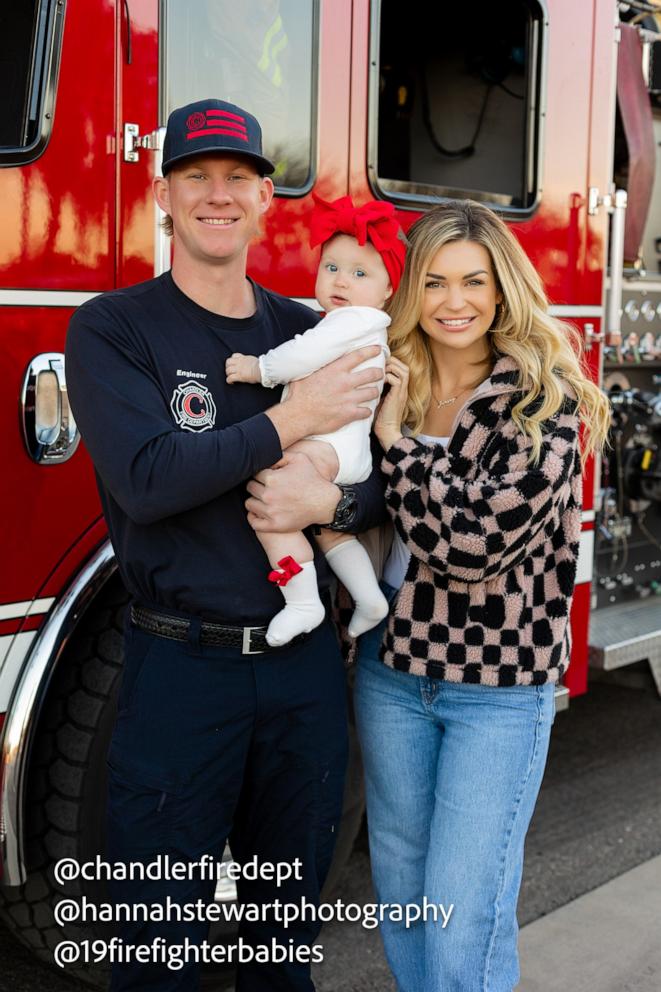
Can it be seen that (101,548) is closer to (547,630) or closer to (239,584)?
(239,584)

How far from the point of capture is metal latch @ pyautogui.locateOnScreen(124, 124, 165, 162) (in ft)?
8.19

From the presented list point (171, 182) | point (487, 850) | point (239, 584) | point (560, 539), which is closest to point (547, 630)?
point (560, 539)

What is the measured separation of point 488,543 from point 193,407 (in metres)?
0.59

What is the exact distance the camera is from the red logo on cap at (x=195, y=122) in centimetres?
206

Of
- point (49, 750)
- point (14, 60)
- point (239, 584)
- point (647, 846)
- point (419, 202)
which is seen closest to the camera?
point (239, 584)

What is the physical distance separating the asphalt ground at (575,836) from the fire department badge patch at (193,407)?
160 cm

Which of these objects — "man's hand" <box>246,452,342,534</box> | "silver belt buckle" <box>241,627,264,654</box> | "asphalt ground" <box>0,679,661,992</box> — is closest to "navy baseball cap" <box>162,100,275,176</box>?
"man's hand" <box>246,452,342,534</box>

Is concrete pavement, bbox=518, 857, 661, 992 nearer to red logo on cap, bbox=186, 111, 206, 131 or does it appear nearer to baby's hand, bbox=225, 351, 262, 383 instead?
baby's hand, bbox=225, 351, 262, 383

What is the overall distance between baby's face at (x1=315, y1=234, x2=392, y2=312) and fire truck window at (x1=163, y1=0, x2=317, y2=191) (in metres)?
0.65

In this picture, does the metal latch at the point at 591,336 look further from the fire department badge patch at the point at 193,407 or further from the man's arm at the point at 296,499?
the fire department badge patch at the point at 193,407

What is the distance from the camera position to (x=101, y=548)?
2559 mm

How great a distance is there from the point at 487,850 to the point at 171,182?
1402 mm

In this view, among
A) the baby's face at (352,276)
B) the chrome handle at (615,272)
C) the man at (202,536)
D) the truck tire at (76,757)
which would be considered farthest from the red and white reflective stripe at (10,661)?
the chrome handle at (615,272)

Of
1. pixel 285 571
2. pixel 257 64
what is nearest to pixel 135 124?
pixel 257 64
